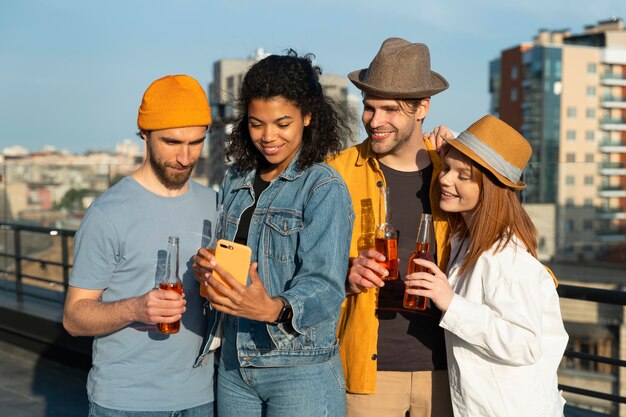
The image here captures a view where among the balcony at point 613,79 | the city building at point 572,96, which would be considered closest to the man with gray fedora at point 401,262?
the city building at point 572,96

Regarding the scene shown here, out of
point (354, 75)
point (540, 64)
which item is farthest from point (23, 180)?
point (540, 64)

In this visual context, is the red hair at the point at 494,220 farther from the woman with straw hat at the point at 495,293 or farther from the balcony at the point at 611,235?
the balcony at the point at 611,235

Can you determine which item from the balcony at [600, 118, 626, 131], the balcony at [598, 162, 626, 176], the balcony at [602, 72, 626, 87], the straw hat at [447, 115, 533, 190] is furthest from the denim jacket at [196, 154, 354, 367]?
the balcony at [602, 72, 626, 87]

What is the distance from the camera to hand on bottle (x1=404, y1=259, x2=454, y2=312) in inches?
104

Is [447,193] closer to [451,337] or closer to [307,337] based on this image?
[451,337]

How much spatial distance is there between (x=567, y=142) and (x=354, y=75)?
10490 cm

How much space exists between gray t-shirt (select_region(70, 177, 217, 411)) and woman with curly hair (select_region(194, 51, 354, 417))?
0.46ft

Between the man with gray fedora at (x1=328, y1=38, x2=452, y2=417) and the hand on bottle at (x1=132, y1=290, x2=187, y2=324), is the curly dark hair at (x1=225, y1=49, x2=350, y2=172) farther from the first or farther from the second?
the hand on bottle at (x1=132, y1=290, x2=187, y2=324)

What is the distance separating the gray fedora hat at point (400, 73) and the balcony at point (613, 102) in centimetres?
10844

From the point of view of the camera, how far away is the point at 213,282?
7.80ft

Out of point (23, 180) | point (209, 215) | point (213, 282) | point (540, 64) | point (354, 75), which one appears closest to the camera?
point (213, 282)

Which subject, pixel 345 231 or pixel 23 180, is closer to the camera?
pixel 345 231

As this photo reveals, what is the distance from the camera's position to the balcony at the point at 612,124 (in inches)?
4082

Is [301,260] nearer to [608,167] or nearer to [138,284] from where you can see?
[138,284]
